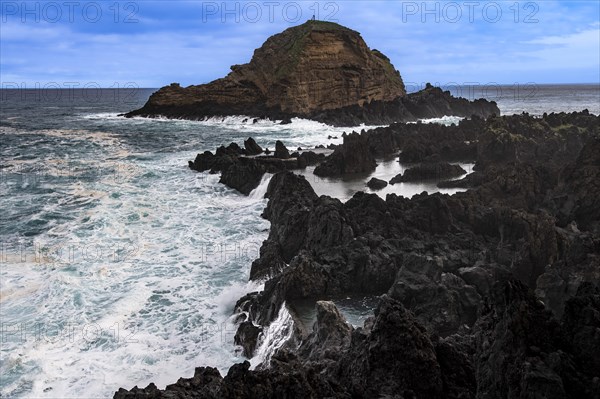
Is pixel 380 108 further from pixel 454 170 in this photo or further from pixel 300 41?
pixel 454 170

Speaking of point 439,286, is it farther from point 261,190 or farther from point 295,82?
point 295,82

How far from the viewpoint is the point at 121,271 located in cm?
1606

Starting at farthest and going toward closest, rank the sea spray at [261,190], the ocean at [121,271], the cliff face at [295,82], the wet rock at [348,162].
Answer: the cliff face at [295,82] → the wet rock at [348,162] → the sea spray at [261,190] → the ocean at [121,271]

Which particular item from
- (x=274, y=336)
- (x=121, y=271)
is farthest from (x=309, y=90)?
(x=274, y=336)

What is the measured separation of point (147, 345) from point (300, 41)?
7218 centimetres

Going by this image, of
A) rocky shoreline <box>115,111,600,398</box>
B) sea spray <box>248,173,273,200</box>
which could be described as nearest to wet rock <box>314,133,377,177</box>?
rocky shoreline <box>115,111,600,398</box>

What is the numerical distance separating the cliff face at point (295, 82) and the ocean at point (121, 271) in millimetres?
42489

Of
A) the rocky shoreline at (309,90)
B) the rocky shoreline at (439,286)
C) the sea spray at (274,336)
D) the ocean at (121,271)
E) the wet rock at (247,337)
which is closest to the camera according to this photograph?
the rocky shoreline at (439,286)

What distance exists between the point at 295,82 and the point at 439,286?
65.8m

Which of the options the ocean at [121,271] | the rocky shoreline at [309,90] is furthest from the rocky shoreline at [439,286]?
the rocky shoreline at [309,90]

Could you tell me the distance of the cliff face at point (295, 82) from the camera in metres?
74.5

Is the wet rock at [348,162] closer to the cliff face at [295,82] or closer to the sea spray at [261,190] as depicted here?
the sea spray at [261,190]

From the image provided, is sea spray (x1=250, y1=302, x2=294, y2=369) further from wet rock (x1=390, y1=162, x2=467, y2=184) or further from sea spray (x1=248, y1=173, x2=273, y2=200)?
wet rock (x1=390, y1=162, x2=467, y2=184)

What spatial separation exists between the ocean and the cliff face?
4249 centimetres
